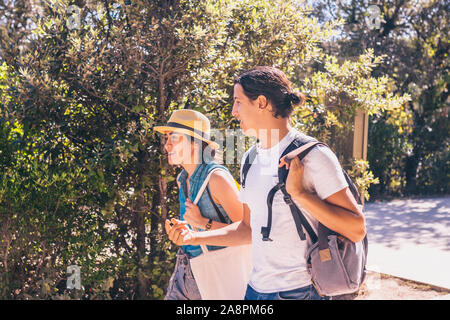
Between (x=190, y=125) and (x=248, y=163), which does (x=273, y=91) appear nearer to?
(x=248, y=163)

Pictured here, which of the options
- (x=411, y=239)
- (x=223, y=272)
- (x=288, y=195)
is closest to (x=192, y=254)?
(x=223, y=272)

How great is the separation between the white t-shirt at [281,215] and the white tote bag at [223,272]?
0.99 ft

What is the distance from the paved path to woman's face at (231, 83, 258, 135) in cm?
428

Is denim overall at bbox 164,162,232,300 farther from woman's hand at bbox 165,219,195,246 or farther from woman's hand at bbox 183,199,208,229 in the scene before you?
woman's hand at bbox 165,219,195,246

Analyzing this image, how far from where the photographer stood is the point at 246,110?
7.95 ft

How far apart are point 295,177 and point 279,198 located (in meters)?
0.19

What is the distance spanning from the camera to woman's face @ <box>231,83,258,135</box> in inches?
94.7

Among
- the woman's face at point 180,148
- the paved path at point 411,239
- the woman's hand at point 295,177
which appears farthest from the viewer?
the paved path at point 411,239

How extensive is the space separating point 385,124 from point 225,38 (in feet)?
31.7

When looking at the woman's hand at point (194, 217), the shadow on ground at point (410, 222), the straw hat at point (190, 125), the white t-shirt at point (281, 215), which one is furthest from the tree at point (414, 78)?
the white t-shirt at point (281, 215)

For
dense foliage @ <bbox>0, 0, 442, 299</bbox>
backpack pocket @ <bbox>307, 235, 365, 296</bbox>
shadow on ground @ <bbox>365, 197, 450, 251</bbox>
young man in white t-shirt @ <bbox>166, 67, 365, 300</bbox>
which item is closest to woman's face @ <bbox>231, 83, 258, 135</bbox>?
young man in white t-shirt @ <bbox>166, 67, 365, 300</bbox>

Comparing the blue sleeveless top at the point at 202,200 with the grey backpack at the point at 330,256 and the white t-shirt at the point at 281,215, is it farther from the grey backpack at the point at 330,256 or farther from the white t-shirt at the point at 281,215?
the grey backpack at the point at 330,256

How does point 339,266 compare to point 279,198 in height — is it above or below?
below

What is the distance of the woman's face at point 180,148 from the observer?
9.95 ft
